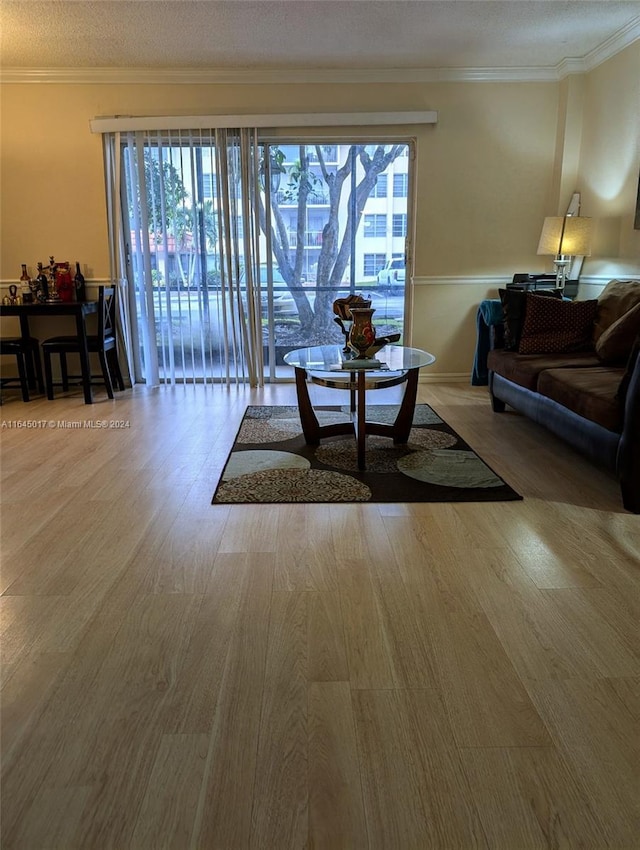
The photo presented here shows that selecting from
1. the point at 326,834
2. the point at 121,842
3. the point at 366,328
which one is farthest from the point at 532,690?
the point at 366,328

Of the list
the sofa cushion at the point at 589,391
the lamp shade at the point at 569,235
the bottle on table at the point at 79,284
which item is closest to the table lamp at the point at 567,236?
the lamp shade at the point at 569,235

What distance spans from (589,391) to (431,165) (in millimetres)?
3030

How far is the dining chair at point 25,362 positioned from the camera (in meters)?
4.88

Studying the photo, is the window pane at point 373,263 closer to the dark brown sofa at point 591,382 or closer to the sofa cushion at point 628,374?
the dark brown sofa at point 591,382

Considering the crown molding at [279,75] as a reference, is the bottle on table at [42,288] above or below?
below

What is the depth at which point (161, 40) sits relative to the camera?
429cm

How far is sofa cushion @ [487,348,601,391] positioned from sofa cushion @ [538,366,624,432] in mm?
116

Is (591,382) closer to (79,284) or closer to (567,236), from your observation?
(567,236)

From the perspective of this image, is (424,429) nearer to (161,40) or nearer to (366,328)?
(366,328)

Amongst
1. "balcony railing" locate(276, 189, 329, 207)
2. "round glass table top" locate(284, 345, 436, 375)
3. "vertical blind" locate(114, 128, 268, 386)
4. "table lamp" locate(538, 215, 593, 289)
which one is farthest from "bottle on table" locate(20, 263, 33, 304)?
"table lamp" locate(538, 215, 593, 289)

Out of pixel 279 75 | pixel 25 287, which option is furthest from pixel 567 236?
pixel 25 287

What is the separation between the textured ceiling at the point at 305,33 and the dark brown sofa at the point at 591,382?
1798mm

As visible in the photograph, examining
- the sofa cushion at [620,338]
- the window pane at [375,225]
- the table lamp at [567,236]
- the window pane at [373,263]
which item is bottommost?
the sofa cushion at [620,338]

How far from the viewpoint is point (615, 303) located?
12.6 ft
